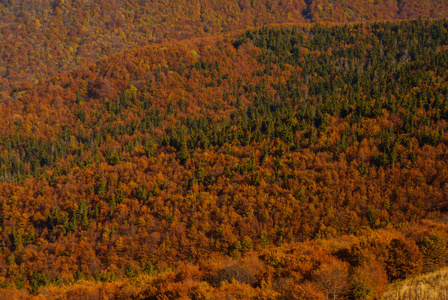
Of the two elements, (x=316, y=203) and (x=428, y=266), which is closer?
(x=428, y=266)

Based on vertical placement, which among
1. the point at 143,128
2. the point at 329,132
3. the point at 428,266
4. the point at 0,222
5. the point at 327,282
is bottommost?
the point at 0,222

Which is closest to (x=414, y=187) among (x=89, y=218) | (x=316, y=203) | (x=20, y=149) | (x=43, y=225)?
(x=316, y=203)

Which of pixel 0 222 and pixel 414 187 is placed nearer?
pixel 414 187

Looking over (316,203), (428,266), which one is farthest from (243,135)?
(428,266)

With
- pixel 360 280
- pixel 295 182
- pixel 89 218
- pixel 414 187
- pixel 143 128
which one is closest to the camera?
pixel 360 280

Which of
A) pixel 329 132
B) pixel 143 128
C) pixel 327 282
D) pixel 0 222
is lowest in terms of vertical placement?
pixel 0 222

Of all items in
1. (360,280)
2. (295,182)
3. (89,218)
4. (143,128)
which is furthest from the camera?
(143,128)

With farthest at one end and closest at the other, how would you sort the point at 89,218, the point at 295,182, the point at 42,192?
1. the point at 42,192
2. the point at 89,218
3. the point at 295,182

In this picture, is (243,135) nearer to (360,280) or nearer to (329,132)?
(329,132)

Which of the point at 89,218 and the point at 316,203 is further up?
the point at 316,203

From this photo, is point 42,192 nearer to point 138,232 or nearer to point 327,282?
point 138,232
